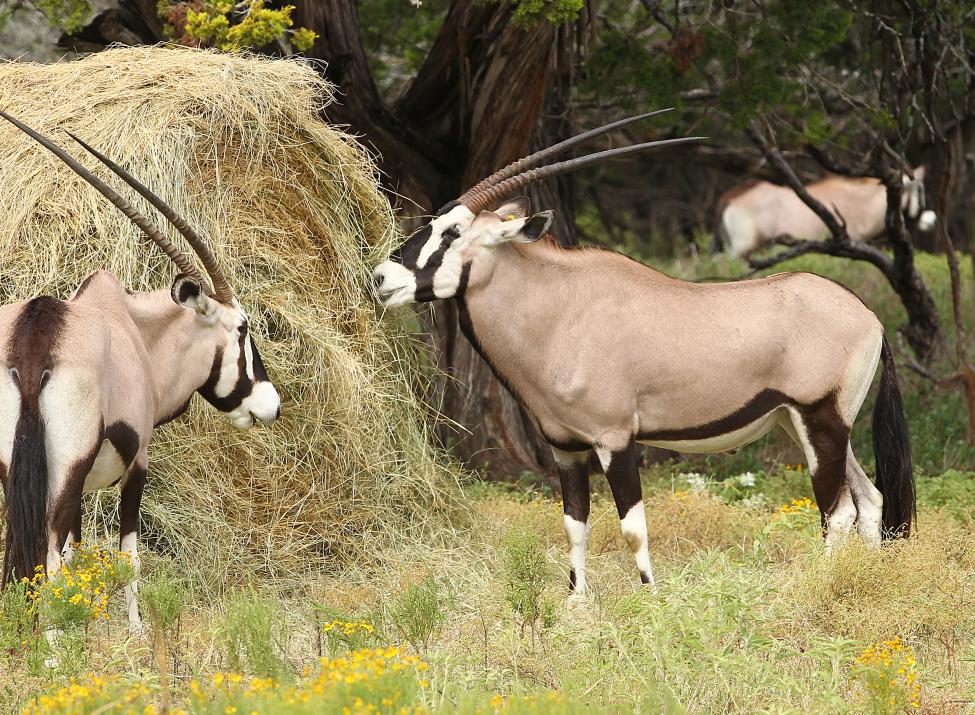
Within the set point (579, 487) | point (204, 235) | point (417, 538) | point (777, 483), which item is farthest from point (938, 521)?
point (204, 235)

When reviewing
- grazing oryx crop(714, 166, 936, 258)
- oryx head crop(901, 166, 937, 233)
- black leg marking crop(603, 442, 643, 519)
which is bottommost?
grazing oryx crop(714, 166, 936, 258)

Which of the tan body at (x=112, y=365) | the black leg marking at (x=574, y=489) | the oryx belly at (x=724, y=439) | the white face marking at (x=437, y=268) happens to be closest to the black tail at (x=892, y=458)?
the oryx belly at (x=724, y=439)

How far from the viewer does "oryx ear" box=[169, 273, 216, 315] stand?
18.2 feet

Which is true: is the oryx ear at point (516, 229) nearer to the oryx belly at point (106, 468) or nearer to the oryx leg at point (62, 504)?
the oryx belly at point (106, 468)

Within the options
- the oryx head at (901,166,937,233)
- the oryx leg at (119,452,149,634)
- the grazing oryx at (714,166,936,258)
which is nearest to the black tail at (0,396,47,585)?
the oryx leg at (119,452,149,634)

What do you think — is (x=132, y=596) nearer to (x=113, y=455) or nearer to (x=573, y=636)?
(x=113, y=455)

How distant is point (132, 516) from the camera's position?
5.51 meters

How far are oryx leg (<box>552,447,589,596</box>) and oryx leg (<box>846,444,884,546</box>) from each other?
1.36 meters

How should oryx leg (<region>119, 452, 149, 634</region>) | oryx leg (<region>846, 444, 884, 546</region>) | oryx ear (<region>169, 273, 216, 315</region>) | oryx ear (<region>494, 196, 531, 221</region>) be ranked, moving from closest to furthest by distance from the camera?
oryx leg (<region>119, 452, 149, 634</region>)
oryx ear (<region>169, 273, 216, 315</region>)
oryx ear (<region>494, 196, 531, 221</region>)
oryx leg (<region>846, 444, 884, 546</region>)

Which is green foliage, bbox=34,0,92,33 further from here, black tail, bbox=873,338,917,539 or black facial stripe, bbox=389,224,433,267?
black tail, bbox=873,338,917,539

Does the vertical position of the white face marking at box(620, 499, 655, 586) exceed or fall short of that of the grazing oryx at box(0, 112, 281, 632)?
it falls short

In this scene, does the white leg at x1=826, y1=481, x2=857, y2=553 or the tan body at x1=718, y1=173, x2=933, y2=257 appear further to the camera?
the tan body at x1=718, y1=173, x2=933, y2=257

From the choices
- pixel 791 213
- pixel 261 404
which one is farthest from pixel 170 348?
pixel 791 213

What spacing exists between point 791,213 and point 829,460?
950 cm
